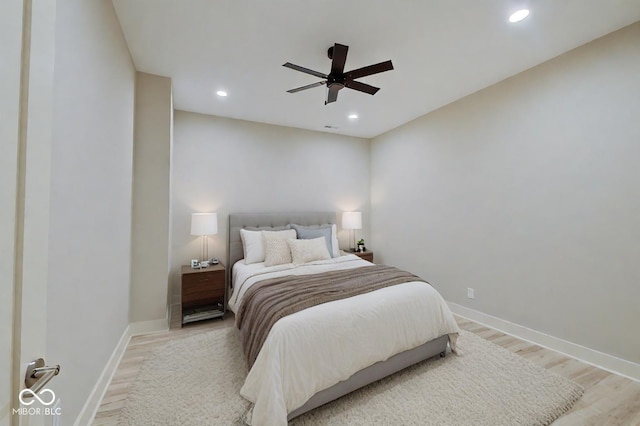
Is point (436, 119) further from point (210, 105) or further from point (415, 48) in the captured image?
point (210, 105)

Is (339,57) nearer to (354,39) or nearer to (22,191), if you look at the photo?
(354,39)

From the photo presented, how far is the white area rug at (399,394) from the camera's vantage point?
5.66 ft

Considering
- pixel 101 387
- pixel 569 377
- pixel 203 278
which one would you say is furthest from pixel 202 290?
pixel 569 377

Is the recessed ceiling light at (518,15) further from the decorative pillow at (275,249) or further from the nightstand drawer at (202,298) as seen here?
the nightstand drawer at (202,298)

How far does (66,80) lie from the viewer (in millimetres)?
1323

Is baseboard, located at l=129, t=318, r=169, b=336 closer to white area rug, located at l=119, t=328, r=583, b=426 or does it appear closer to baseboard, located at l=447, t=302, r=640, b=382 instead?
white area rug, located at l=119, t=328, r=583, b=426

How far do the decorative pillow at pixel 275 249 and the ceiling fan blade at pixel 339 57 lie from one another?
2.17m

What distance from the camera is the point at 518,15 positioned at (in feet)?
6.56

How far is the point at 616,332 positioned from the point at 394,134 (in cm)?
361

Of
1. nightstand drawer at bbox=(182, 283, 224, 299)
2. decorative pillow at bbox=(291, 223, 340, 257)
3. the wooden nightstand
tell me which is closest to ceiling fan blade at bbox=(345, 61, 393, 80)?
→ decorative pillow at bbox=(291, 223, 340, 257)

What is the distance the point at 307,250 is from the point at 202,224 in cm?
143

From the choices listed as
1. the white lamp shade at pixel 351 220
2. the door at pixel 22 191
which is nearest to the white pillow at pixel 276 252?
the white lamp shade at pixel 351 220

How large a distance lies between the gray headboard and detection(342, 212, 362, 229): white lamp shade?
16.9 inches

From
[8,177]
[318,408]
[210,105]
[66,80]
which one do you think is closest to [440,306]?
[318,408]
